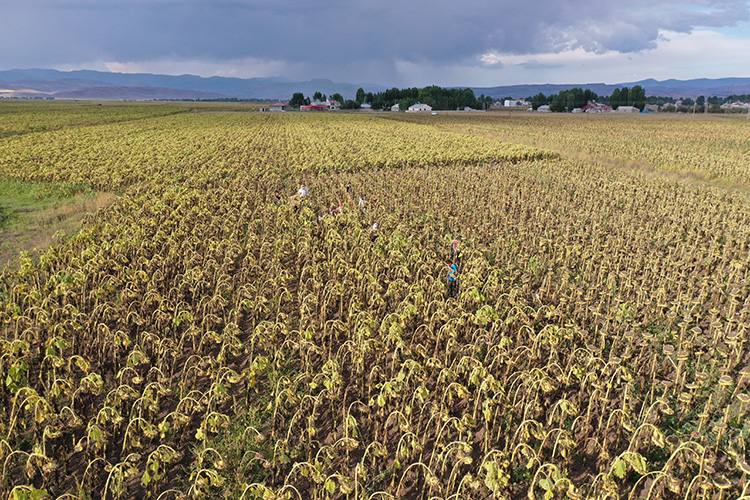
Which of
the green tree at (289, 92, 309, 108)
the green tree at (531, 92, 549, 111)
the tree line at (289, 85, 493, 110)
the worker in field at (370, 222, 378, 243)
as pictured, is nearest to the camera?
the worker in field at (370, 222, 378, 243)

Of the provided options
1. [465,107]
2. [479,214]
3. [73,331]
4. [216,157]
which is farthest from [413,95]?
[73,331]

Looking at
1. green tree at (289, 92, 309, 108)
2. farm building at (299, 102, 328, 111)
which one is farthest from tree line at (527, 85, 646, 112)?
green tree at (289, 92, 309, 108)

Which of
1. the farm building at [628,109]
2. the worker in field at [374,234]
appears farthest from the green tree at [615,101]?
the worker in field at [374,234]

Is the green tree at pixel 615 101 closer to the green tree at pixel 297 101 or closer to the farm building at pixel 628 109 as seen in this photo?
the farm building at pixel 628 109

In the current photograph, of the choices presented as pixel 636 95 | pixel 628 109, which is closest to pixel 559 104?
pixel 628 109

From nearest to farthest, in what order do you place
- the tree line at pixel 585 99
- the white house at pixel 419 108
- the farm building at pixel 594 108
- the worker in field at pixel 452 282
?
1. the worker in field at pixel 452 282
2. the white house at pixel 419 108
3. the farm building at pixel 594 108
4. the tree line at pixel 585 99

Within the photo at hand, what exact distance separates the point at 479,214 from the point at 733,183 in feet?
58.3

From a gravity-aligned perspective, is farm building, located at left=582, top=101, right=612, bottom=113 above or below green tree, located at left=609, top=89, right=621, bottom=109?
below

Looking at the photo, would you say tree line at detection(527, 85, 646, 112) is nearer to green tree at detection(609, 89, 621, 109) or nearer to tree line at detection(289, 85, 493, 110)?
green tree at detection(609, 89, 621, 109)

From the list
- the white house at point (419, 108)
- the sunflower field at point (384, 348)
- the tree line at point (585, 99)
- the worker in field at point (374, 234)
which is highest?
the tree line at point (585, 99)

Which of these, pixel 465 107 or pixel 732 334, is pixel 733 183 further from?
pixel 465 107

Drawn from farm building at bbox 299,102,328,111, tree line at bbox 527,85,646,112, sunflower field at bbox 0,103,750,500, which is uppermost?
tree line at bbox 527,85,646,112

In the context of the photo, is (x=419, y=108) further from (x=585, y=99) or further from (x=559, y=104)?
(x=585, y=99)

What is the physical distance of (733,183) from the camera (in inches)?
953
